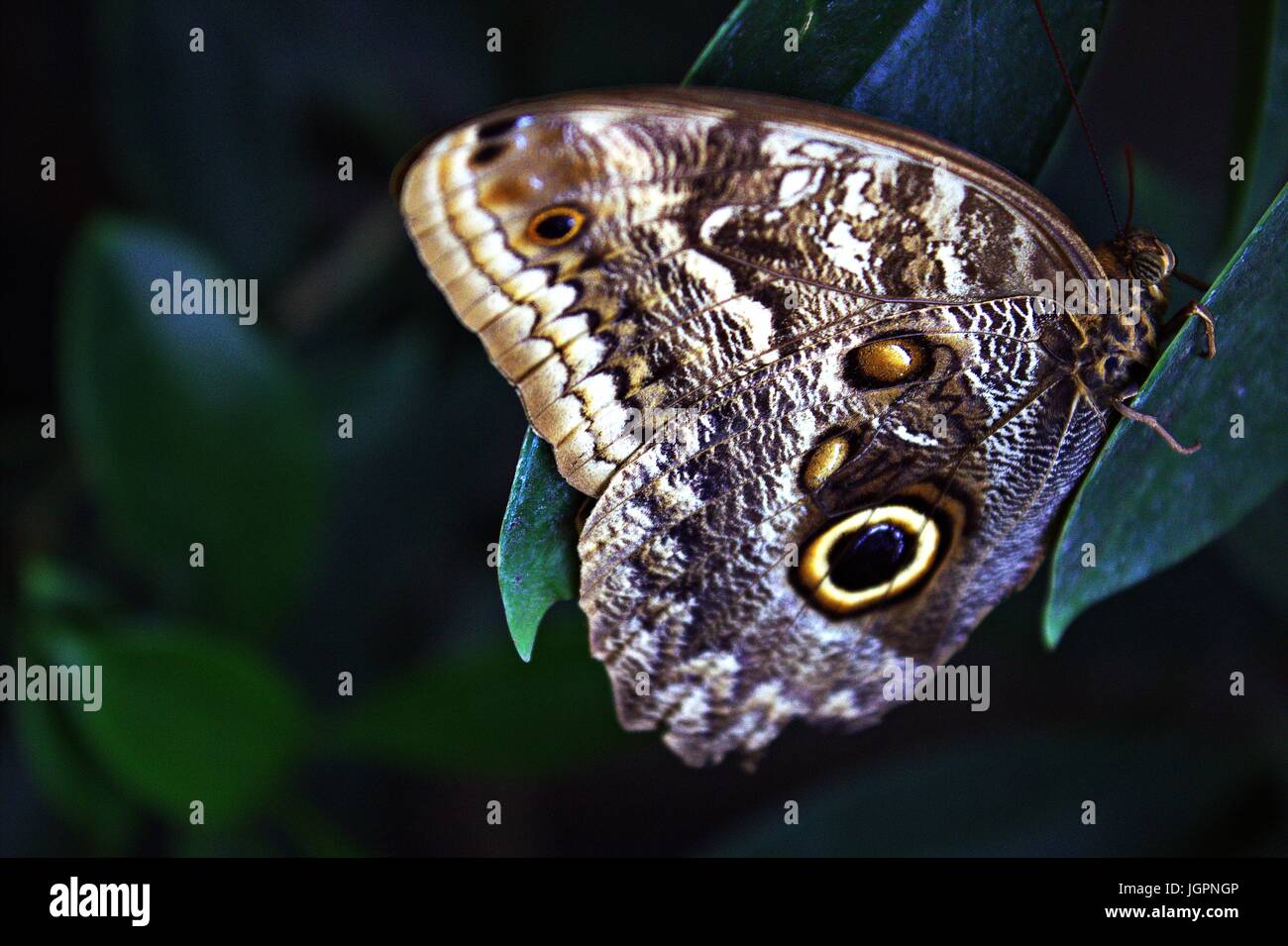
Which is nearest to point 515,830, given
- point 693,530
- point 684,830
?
point 684,830

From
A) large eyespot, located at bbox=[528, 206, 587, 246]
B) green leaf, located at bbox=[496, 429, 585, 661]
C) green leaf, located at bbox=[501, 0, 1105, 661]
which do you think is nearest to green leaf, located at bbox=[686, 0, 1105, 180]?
green leaf, located at bbox=[501, 0, 1105, 661]

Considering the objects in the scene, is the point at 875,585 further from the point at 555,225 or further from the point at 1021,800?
the point at 1021,800

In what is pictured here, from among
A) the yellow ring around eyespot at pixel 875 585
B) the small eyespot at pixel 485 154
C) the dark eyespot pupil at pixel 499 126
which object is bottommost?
the yellow ring around eyespot at pixel 875 585

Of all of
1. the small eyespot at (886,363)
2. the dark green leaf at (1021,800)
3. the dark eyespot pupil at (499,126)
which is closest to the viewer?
the dark eyespot pupil at (499,126)

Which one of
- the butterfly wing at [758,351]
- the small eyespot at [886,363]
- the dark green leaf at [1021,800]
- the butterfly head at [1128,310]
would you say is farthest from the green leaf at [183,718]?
the butterfly head at [1128,310]

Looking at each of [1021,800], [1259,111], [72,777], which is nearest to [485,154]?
[1259,111]

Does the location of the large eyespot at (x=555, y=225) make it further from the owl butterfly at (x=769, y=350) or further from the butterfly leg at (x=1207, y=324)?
the butterfly leg at (x=1207, y=324)

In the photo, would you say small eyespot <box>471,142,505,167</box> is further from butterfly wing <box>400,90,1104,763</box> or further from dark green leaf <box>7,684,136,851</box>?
dark green leaf <box>7,684,136,851</box>
